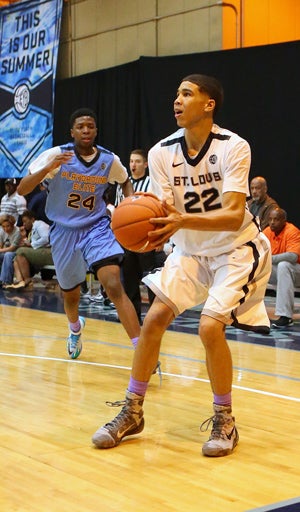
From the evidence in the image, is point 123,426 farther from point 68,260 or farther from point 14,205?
point 14,205

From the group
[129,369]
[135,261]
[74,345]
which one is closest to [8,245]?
[135,261]

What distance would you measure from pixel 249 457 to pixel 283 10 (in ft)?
30.0

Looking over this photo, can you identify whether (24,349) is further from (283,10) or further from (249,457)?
(283,10)

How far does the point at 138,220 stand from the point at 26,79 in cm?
1150

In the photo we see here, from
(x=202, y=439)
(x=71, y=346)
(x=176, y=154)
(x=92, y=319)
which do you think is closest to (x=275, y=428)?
(x=202, y=439)

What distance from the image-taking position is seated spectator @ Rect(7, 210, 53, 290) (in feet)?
39.0

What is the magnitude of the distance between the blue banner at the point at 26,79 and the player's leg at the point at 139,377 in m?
10.4

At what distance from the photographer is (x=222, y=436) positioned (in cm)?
379

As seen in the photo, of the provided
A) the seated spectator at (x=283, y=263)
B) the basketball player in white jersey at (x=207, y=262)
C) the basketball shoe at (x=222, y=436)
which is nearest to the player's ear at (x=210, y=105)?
the basketball player in white jersey at (x=207, y=262)

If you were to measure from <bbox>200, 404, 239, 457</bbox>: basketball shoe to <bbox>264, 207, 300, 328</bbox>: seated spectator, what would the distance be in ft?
14.5

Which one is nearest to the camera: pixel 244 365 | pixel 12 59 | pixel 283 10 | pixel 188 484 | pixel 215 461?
pixel 188 484

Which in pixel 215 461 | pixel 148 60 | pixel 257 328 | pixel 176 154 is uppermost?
pixel 148 60

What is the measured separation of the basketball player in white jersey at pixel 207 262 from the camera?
378 centimetres

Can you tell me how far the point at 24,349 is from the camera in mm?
6734
